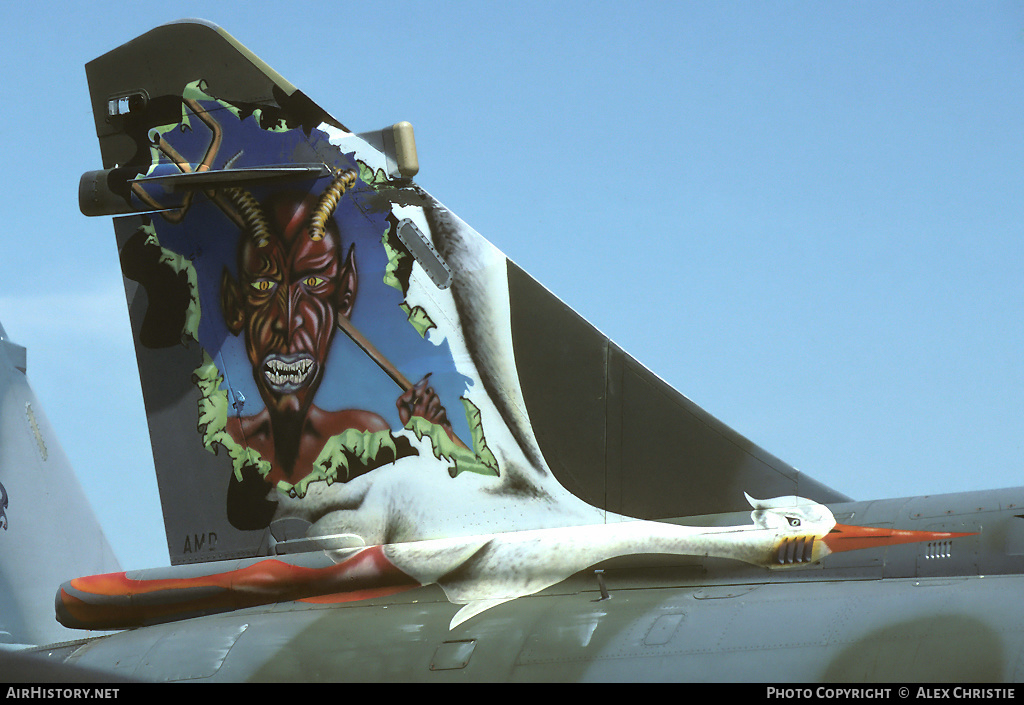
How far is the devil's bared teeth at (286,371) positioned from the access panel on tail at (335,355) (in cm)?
2

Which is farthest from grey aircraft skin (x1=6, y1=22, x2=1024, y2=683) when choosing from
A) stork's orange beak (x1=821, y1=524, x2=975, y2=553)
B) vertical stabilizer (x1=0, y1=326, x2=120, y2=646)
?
vertical stabilizer (x1=0, y1=326, x2=120, y2=646)

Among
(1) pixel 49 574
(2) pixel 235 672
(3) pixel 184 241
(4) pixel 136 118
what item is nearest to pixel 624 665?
(2) pixel 235 672

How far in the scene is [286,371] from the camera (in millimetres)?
6613

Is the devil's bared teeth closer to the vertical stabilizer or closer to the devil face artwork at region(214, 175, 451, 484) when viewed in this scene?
the devil face artwork at region(214, 175, 451, 484)

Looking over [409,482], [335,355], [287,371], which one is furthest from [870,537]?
[287,371]

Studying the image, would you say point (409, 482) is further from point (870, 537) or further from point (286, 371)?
point (870, 537)

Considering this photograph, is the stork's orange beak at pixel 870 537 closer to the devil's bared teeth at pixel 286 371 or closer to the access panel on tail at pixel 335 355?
the access panel on tail at pixel 335 355

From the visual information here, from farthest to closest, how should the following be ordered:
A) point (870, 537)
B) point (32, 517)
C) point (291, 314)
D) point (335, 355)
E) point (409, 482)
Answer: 1. point (32, 517)
2. point (291, 314)
3. point (335, 355)
4. point (409, 482)
5. point (870, 537)

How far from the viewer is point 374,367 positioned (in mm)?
6359

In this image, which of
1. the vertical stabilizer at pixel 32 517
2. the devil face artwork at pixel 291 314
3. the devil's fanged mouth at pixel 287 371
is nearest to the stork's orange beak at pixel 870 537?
the devil face artwork at pixel 291 314

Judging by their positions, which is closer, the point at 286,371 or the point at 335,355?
the point at 335,355

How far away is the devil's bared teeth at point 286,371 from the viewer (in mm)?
6566

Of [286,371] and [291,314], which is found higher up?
[291,314]

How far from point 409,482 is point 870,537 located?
8.41 feet
